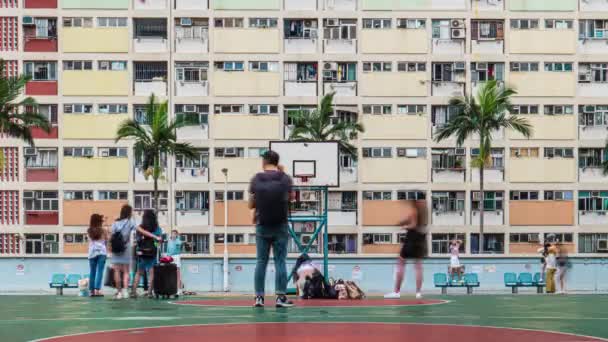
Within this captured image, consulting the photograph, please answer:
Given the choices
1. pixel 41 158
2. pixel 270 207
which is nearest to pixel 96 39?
pixel 41 158

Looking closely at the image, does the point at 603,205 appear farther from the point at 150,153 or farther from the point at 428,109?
the point at 150,153

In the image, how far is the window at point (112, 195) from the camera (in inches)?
2827

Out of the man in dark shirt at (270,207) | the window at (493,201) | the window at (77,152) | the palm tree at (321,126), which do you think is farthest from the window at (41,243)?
the man in dark shirt at (270,207)

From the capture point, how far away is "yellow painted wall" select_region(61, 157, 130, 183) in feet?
236

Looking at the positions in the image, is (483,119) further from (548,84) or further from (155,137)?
(155,137)

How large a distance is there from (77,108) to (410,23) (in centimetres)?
1928

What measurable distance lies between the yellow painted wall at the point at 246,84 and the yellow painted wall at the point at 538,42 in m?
13.5

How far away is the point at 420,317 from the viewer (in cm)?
1603

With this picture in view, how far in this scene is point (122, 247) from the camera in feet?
81.1

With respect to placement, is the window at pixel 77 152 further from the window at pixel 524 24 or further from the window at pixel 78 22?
the window at pixel 524 24

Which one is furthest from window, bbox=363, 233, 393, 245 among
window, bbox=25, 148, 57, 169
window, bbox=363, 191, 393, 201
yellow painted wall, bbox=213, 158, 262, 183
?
window, bbox=25, 148, 57, 169

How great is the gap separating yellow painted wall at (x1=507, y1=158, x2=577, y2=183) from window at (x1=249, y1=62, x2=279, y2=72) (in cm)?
1433

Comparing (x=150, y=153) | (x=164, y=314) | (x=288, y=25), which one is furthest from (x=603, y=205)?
(x=164, y=314)

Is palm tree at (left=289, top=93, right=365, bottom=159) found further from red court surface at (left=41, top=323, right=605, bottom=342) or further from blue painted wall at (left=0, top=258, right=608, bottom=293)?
red court surface at (left=41, top=323, right=605, bottom=342)
